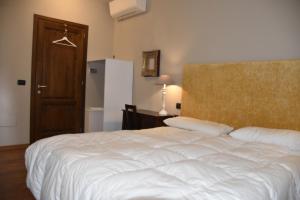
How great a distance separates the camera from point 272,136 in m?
2.17

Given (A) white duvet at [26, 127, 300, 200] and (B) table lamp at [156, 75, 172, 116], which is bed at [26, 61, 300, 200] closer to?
(A) white duvet at [26, 127, 300, 200]

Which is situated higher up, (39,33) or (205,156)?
(39,33)

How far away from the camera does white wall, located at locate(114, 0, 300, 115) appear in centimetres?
261

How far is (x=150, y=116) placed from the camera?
11.5 feet

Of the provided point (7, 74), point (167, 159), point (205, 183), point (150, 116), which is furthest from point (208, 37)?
point (7, 74)

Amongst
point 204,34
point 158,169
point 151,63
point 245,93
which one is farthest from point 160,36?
point 158,169

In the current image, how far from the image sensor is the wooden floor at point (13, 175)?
7.95 ft

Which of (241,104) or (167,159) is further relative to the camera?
(241,104)

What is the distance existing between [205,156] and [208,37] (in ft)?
6.79

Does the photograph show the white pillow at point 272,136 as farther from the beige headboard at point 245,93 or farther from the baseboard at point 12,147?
the baseboard at point 12,147

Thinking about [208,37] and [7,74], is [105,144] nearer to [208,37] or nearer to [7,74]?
[208,37]

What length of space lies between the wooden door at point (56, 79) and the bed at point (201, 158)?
7.89 feet

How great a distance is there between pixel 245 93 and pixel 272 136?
72cm

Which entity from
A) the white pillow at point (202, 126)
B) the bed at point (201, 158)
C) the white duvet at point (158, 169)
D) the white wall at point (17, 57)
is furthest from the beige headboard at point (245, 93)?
the white wall at point (17, 57)
